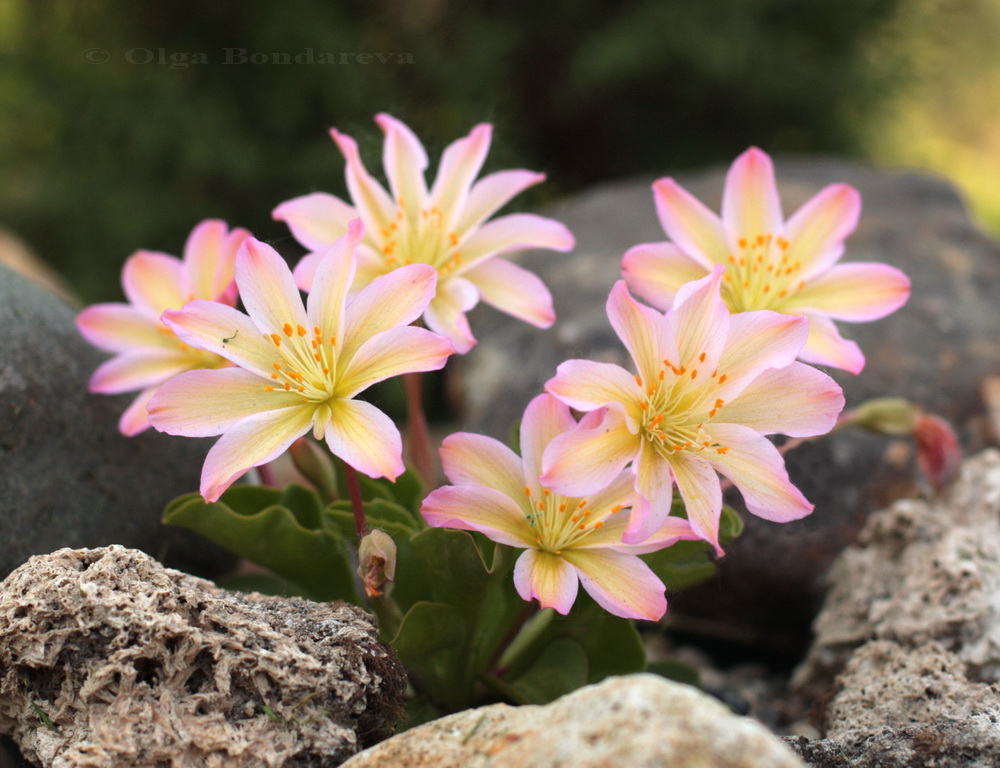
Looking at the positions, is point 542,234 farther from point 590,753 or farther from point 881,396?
point 881,396

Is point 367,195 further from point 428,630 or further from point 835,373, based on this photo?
point 835,373

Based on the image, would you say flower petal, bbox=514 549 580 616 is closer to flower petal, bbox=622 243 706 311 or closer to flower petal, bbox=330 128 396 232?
flower petal, bbox=622 243 706 311

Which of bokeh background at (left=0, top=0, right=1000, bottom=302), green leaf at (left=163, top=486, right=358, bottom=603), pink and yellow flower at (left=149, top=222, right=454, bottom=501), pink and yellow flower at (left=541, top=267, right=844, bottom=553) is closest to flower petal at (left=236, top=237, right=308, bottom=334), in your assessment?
pink and yellow flower at (left=149, top=222, right=454, bottom=501)

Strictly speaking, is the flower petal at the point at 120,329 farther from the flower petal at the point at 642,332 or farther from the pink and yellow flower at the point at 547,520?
the flower petal at the point at 642,332

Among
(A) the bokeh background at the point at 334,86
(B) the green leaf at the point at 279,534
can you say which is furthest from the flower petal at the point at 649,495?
(A) the bokeh background at the point at 334,86

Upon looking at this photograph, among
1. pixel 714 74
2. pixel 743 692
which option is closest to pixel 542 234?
pixel 743 692
